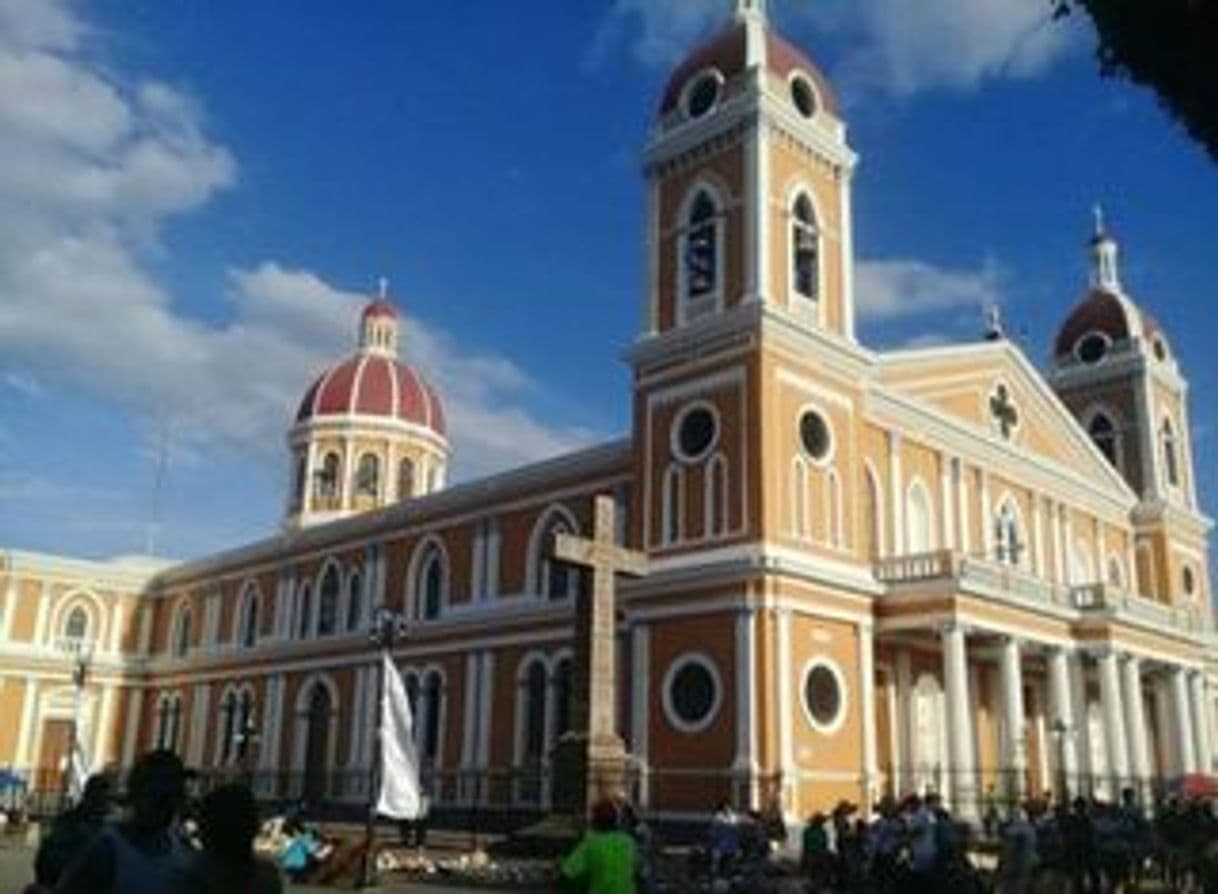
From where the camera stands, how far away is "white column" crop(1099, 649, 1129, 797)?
29094 mm

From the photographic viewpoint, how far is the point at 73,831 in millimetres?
5969

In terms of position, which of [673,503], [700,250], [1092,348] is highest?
[1092,348]

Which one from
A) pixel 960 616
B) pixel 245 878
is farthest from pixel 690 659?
pixel 245 878

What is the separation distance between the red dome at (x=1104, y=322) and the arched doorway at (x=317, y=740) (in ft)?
88.6

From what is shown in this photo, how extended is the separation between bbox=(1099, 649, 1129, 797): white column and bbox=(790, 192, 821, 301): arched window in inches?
437

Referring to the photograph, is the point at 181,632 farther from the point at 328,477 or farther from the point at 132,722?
the point at 328,477

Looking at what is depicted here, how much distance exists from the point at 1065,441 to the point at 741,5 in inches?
629

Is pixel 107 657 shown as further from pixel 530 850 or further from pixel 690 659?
pixel 530 850

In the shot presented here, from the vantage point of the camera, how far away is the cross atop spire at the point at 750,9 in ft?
97.6

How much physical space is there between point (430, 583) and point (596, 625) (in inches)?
799

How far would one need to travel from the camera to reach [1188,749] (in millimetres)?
32188

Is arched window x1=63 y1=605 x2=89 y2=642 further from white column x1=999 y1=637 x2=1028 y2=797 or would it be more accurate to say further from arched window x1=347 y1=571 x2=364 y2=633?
white column x1=999 y1=637 x2=1028 y2=797

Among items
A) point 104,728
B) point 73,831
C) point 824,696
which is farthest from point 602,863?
point 104,728

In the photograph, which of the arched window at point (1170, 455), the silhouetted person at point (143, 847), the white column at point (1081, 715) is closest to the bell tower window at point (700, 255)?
the white column at point (1081, 715)
